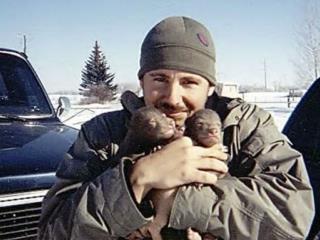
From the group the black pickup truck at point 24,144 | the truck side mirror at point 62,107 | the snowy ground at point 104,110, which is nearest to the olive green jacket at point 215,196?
the snowy ground at point 104,110

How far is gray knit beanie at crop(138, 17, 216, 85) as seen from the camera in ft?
5.44

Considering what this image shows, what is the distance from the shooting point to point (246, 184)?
1540mm

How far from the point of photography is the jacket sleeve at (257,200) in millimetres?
1462

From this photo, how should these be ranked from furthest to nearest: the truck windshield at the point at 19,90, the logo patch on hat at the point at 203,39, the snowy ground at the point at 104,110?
1. the snowy ground at the point at 104,110
2. the truck windshield at the point at 19,90
3. the logo patch on hat at the point at 203,39

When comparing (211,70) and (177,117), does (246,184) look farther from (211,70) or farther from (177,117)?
(211,70)

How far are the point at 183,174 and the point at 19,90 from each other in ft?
10.9

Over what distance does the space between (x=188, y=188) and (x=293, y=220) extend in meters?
0.31

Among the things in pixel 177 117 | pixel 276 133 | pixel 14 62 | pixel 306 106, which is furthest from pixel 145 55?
pixel 14 62

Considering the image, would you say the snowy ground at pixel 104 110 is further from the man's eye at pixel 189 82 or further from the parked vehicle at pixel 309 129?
the man's eye at pixel 189 82

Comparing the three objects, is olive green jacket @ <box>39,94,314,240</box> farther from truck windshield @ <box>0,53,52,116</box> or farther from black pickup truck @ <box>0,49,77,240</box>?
truck windshield @ <box>0,53,52,116</box>

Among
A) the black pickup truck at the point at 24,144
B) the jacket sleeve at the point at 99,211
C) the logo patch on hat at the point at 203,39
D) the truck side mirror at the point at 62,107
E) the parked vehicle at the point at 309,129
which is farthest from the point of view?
the truck side mirror at the point at 62,107

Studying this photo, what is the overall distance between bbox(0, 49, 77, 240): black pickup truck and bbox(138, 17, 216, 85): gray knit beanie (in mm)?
1490

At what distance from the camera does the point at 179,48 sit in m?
1.68

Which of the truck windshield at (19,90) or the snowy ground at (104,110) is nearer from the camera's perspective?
the truck windshield at (19,90)
